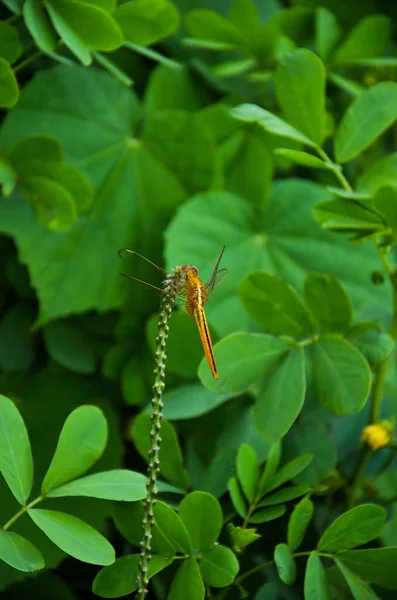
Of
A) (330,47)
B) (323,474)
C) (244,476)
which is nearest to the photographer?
(244,476)

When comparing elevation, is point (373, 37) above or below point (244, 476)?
above

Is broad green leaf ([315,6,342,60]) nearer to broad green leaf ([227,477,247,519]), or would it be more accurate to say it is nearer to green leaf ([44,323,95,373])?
green leaf ([44,323,95,373])

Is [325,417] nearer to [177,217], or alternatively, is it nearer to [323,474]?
[323,474]

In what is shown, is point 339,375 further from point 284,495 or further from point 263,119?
point 263,119

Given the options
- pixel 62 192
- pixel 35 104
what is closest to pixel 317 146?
pixel 62 192

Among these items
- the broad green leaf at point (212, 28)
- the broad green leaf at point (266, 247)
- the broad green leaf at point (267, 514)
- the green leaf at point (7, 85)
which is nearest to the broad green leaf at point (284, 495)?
the broad green leaf at point (267, 514)

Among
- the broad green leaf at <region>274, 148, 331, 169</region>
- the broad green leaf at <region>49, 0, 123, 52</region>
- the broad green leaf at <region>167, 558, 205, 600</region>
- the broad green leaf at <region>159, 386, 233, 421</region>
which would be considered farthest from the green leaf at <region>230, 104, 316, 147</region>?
the broad green leaf at <region>167, 558, 205, 600</region>
